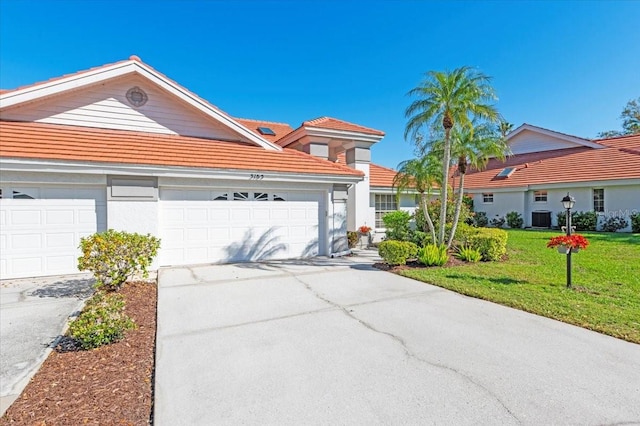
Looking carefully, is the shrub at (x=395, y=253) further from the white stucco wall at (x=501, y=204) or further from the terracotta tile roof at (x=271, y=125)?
the white stucco wall at (x=501, y=204)

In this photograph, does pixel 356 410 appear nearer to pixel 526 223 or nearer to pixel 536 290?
pixel 536 290

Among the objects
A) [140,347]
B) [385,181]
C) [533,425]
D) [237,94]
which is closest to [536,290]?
[533,425]

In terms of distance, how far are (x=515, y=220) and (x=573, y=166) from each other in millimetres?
4633

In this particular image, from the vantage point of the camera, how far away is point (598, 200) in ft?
60.7

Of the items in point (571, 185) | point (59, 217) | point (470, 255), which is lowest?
point (470, 255)

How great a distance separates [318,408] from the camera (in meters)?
2.94

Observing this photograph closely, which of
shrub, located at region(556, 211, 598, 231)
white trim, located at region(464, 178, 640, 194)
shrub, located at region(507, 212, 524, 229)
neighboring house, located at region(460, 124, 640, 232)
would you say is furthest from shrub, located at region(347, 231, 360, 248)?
white trim, located at region(464, 178, 640, 194)

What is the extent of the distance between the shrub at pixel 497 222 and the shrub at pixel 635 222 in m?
6.45

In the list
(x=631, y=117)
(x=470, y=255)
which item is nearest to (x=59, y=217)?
(x=470, y=255)

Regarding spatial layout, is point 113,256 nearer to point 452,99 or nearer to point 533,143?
point 452,99

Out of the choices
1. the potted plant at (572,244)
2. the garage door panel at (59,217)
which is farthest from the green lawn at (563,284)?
the garage door panel at (59,217)

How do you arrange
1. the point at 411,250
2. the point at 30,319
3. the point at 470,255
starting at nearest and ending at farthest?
the point at 30,319 → the point at 411,250 → the point at 470,255

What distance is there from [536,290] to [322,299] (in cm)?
453

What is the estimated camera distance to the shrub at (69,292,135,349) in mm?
4059
